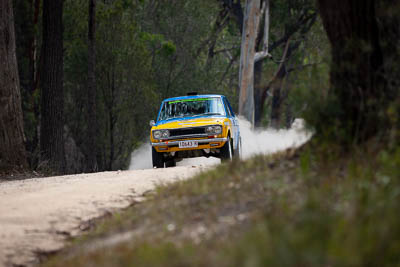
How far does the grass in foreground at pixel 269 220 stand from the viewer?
3348 mm

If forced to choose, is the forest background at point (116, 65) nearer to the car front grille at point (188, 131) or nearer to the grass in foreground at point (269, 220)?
the car front grille at point (188, 131)

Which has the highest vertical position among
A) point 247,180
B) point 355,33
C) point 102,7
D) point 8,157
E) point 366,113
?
point 102,7

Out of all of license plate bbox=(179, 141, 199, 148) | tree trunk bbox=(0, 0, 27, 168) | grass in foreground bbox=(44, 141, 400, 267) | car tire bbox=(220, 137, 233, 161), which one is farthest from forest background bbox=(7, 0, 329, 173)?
grass in foreground bbox=(44, 141, 400, 267)

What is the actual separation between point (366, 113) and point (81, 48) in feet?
65.2

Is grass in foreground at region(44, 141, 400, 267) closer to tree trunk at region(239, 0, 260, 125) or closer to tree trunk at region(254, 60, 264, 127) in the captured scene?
Result: tree trunk at region(239, 0, 260, 125)

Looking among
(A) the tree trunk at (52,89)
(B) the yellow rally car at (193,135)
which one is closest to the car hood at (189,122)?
(B) the yellow rally car at (193,135)

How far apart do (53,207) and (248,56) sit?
20619 mm

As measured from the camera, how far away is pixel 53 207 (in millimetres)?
7305

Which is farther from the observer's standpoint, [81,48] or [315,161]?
[81,48]

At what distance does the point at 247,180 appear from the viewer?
6.27 meters

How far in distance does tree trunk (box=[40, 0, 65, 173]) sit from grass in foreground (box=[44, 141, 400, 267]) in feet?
32.1

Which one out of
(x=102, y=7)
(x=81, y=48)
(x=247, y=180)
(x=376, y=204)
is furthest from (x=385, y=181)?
(x=81, y=48)

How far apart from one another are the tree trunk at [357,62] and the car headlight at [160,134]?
6.38 meters

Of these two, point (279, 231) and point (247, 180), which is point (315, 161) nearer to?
point (247, 180)
